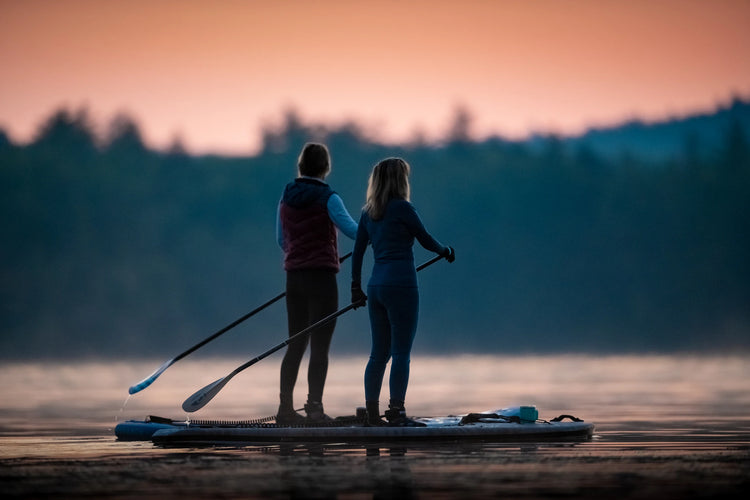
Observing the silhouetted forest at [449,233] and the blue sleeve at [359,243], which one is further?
the silhouetted forest at [449,233]

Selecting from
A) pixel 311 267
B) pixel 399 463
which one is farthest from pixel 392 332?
pixel 399 463

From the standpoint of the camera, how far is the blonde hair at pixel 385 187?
35.0 ft

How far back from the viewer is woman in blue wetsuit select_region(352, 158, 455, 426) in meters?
10.6

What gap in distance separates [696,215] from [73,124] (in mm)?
37866

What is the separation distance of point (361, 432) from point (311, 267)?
1436mm

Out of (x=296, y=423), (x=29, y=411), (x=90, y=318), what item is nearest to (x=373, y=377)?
(x=296, y=423)

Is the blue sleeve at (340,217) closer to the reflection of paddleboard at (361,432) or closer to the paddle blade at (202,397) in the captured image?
the reflection of paddleboard at (361,432)

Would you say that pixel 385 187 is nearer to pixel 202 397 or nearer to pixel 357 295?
pixel 357 295

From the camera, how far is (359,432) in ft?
34.3

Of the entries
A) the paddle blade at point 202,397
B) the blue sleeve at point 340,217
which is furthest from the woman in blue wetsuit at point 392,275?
the paddle blade at point 202,397

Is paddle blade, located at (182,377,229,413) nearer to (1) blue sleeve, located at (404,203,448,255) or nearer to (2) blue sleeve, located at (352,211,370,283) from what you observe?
(2) blue sleeve, located at (352,211,370,283)

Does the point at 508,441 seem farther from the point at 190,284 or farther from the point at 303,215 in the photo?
the point at 190,284

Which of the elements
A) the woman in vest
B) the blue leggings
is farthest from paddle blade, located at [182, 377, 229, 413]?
the blue leggings

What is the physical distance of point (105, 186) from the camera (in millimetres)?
86438
